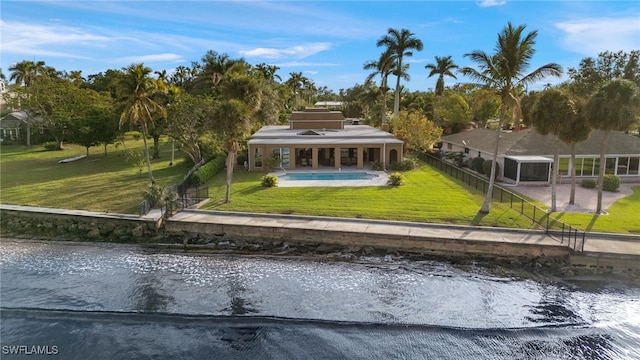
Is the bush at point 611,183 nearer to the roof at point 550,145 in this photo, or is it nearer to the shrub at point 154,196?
the roof at point 550,145

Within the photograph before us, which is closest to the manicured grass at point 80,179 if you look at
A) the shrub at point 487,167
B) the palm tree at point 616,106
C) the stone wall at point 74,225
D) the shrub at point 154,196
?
the shrub at point 154,196

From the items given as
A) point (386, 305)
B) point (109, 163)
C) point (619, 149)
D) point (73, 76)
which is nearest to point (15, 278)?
point (386, 305)

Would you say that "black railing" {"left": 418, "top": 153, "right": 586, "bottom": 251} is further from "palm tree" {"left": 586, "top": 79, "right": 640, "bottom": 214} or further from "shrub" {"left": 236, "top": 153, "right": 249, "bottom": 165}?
"shrub" {"left": 236, "top": 153, "right": 249, "bottom": 165}

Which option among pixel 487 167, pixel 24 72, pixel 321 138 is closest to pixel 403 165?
pixel 487 167

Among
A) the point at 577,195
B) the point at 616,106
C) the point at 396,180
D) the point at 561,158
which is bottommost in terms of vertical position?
the point at 577,195

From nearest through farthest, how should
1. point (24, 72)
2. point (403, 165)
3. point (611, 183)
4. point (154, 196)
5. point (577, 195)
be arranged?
point (154, 196), point (577, 195), point (611, 183), point (403, 165), point (24, 72)

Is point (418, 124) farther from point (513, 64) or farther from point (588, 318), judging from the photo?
point (588, 318)

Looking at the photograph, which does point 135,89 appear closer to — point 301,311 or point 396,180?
point 396,180
